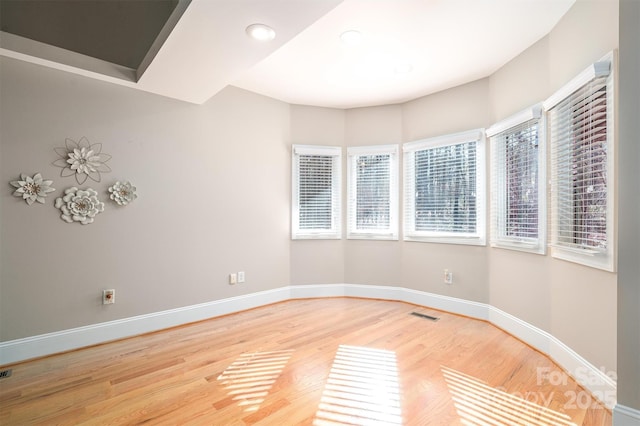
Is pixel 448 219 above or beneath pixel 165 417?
above

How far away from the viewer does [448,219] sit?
12.3ft

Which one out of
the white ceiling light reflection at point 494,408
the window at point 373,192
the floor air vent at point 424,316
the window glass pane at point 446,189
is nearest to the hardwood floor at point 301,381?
the white ceiling light reflection at point 494,408

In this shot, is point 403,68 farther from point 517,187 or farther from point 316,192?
point 316,192

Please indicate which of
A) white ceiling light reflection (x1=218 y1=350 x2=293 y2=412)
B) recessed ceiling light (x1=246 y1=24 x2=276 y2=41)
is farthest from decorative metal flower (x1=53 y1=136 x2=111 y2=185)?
white ceiling light reflection (x1=218 y1=350 x2=293 y2=412)

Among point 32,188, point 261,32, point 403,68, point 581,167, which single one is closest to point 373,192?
point 403,68

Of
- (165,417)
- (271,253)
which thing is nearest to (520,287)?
(271,253)

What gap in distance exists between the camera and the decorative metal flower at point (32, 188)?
7.82 ft

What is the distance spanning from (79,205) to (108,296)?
0.88 metres

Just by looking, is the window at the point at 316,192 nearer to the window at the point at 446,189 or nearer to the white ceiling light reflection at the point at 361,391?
the window at the point at 446,189

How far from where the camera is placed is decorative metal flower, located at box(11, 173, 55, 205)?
7.82 ft

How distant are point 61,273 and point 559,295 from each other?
4.20 m

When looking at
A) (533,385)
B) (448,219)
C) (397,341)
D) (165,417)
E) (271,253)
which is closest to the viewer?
(165,417)

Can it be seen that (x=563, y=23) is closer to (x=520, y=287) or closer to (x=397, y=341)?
(x=520, y=287)

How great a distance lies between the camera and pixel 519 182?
9.73 ft
